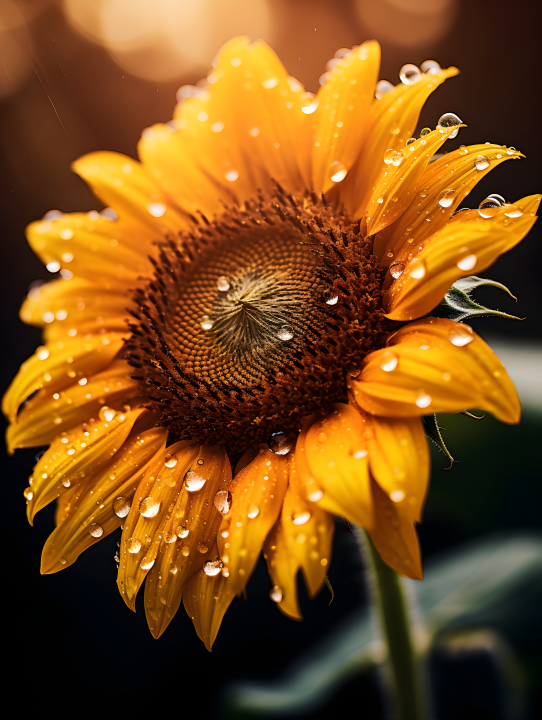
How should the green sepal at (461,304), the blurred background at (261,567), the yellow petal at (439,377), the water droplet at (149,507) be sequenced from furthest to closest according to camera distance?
1. the blurred background at (261,567)
2. the water droplet at (149,507)
3. the green sepal at (461,304)
4. the yellow petal at (439,377)

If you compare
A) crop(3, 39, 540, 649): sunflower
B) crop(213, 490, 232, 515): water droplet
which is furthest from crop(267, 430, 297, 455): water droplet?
crop(213, 490, 232, 515): water droplet

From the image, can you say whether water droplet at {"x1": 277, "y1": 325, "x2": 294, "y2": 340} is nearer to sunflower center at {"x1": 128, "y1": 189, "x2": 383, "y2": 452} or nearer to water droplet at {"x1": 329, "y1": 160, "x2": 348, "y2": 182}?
sunflower center at {"x1": 128, "y1": 189, "x2": 383, "y2": 452}

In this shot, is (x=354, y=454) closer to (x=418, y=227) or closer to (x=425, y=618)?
(x=418, y=227)

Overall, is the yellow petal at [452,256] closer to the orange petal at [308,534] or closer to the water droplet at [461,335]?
the water droplet at [461,335]

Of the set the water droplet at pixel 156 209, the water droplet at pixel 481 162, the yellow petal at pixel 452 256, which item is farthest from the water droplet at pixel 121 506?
the water droplet at pixel 481 162

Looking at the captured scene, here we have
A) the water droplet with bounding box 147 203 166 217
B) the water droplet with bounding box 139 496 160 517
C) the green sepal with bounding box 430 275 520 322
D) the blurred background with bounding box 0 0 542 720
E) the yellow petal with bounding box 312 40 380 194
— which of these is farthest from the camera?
the blurred background with bounding box 0 0 542 720

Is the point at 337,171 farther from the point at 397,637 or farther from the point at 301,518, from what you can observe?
the point at 397,637

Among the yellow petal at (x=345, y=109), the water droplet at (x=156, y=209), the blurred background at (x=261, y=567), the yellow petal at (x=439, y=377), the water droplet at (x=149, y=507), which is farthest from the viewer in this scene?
the blurred background at (x=261, y=567)
